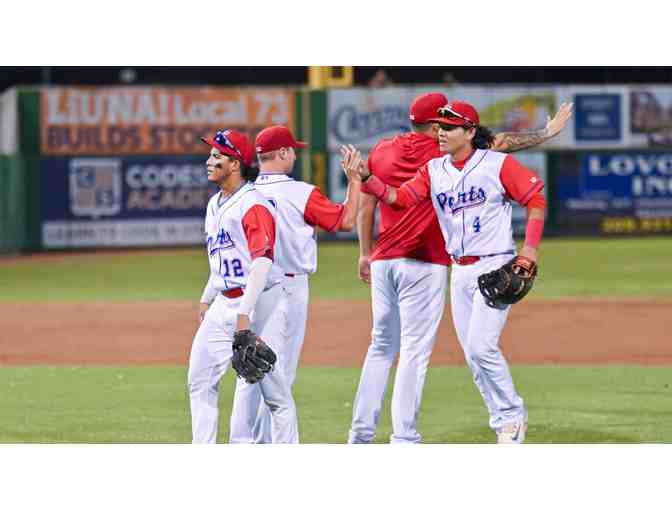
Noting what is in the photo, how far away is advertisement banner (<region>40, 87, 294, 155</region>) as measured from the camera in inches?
1001

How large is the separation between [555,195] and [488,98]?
2.43 metres

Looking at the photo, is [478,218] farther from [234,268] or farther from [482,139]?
[234,268]

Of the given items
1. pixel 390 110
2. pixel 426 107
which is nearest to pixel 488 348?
pixel 426 107

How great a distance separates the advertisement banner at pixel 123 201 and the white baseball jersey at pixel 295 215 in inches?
728

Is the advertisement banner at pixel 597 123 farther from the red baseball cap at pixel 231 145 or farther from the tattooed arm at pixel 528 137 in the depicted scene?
the red baseball cap at pixel 231 145

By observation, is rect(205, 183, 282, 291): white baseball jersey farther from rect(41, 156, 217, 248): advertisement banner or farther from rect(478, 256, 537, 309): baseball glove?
rect(41, 156, 217, 248): advertisement banner

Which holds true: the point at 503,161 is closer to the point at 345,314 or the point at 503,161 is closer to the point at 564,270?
the point at 345,314

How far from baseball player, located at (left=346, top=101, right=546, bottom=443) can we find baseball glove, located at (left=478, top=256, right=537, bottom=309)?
2.2 inches

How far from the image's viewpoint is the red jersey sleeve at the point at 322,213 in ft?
22.4

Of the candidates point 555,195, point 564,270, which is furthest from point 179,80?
point 564,270

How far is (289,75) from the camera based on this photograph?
118ft

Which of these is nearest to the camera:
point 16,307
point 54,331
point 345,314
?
point 54,331

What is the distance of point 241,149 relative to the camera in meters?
6.65

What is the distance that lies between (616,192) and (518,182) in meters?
19.7
